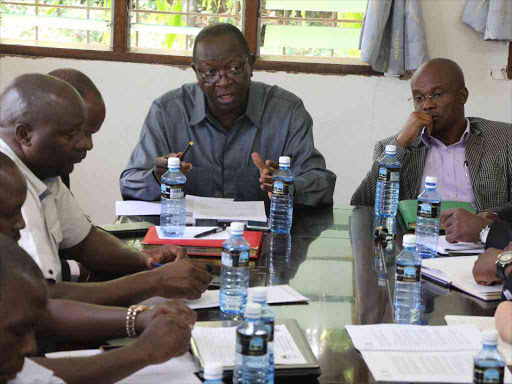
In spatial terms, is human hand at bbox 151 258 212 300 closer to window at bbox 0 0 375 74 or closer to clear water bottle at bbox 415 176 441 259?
clear water bottle at bbox 415 176 441 259

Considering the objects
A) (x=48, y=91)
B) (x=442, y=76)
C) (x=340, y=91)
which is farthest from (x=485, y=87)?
(x=48, y=91)

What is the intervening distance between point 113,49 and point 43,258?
10.4 ft

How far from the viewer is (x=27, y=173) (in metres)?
2.10

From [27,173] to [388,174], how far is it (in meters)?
1.62

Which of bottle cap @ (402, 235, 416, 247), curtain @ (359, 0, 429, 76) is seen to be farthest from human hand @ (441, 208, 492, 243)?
curtain @ (359, 0, 429, 76)

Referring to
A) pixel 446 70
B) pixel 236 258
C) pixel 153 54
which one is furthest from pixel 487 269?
pixel 153 54

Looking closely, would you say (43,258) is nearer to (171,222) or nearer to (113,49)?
(171,222)

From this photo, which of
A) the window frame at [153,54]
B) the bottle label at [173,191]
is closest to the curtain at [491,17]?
the window frame at [153,54]

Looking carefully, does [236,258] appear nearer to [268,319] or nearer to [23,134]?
[268,319]

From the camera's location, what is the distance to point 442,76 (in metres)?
3.63

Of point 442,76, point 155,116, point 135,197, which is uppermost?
point 442,76

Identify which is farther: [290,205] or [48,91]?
[290,205]

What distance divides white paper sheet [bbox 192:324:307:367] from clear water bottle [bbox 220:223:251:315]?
0.18m

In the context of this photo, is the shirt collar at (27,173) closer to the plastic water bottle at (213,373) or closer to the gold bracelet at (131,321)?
the gold bracelet at (131,321)
